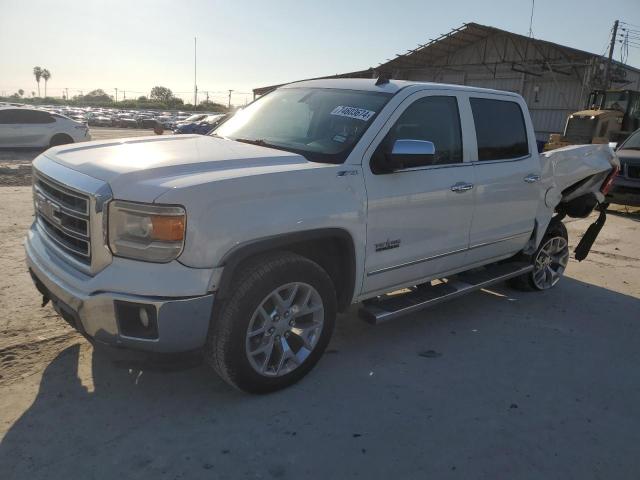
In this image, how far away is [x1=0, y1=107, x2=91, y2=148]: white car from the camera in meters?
16.4

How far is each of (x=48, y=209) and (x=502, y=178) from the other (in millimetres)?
3518

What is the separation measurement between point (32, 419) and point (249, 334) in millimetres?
1278

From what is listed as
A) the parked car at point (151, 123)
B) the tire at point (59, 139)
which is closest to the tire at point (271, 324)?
the parked car at point (151, 123)

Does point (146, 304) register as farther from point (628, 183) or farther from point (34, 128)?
point (34, 128)

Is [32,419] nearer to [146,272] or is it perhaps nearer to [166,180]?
[146,272]

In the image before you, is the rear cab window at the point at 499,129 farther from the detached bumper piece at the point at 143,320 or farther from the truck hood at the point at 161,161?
the detached bumper piece at the point at 143,320

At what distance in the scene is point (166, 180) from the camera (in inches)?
107

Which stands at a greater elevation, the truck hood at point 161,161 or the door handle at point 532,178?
the truck hood at point 161,161

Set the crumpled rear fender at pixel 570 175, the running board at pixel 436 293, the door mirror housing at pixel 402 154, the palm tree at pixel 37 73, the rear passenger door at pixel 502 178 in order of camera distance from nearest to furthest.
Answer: the door mirror housing at pixel 402 154 < the running board at pixel 436 293 < the rear passenger door at pixel 502 178 < the crumpled rear fender at pixel 570 175 < the palm tree at pixel 37 73

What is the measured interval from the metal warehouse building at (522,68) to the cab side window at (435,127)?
73.0 ft

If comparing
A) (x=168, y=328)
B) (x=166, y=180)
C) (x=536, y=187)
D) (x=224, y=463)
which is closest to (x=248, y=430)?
(x=224, y=463)

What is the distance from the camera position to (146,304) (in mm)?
2611

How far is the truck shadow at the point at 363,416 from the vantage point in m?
2.65

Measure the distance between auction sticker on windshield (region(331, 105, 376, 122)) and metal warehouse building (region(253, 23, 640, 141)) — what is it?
22.6 m
